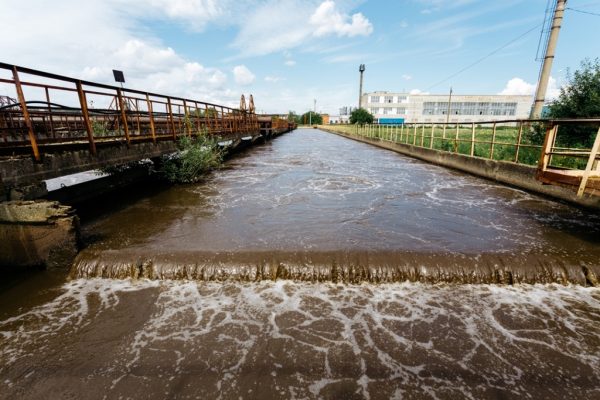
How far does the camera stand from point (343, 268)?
457cm

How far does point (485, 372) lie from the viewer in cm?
307

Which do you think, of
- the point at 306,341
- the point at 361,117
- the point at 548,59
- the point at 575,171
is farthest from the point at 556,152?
the point at 361,117

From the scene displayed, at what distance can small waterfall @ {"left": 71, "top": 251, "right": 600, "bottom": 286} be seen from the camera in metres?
4.48

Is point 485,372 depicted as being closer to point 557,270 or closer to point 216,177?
point 557,270

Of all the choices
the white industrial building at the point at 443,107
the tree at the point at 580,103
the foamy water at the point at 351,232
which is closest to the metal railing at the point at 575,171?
the foamy water at the point at 351,232

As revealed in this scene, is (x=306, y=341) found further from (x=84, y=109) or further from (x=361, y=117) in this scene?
(x=361, y=117)

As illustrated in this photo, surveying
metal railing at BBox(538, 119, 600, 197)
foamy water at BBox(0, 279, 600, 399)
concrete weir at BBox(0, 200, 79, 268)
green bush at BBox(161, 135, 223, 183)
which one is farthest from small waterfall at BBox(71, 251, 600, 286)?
green bush at BBox(161, 135, 223, 183)

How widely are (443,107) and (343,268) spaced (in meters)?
90.9

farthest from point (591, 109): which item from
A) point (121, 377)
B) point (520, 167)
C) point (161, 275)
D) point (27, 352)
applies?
point (27, 352)

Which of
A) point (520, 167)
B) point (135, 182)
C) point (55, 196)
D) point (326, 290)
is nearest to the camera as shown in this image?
point (326, 290)

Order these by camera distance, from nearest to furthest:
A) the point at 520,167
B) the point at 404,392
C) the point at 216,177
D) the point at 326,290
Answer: the point at 404,392
the point at 326,290
the point at 520,167
the point at 216,177

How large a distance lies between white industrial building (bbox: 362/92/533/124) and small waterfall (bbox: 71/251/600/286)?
85245 mm

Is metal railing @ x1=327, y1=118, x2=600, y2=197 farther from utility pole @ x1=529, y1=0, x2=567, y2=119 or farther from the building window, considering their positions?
the building window

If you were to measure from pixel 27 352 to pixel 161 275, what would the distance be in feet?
5.40
